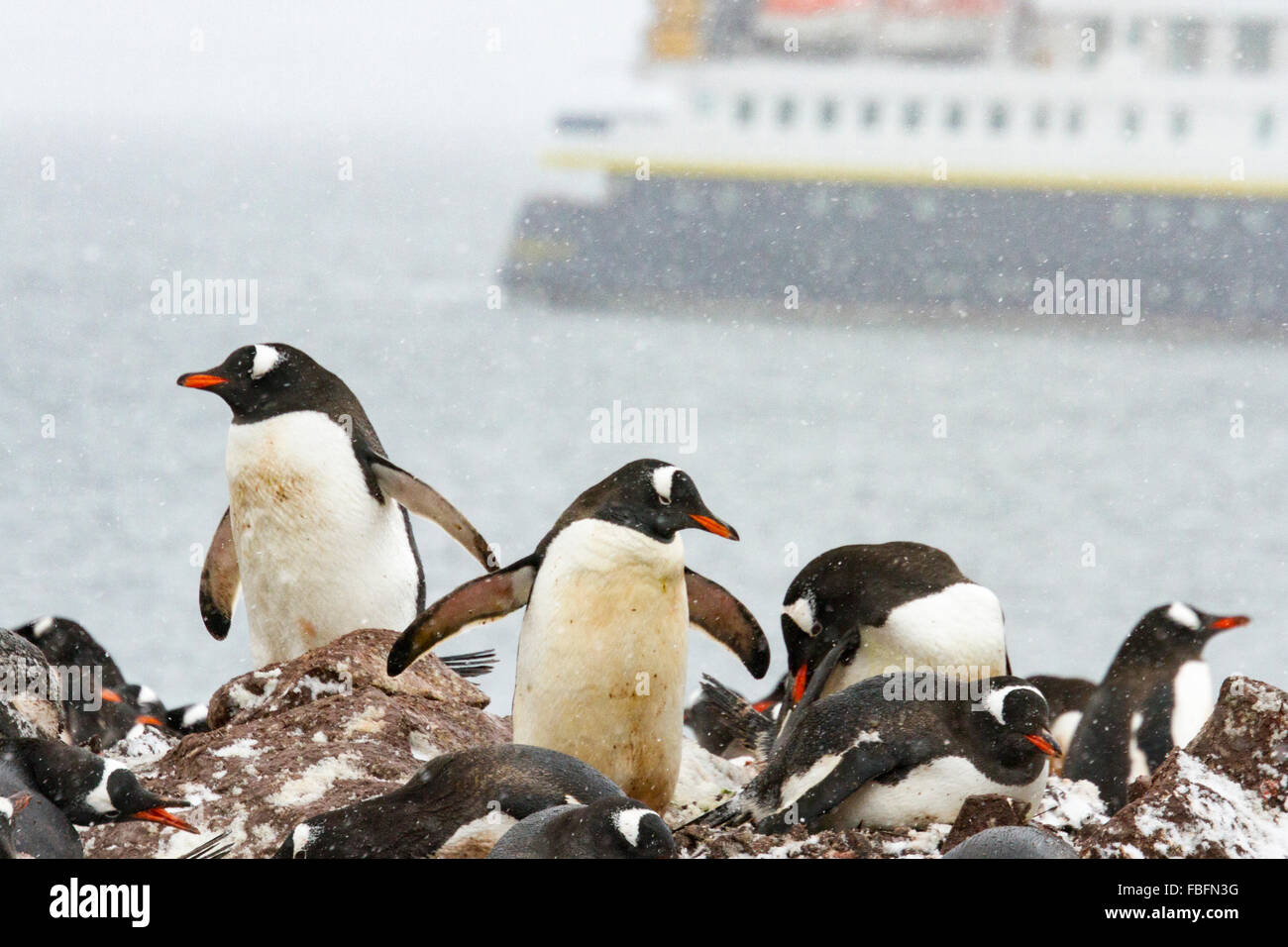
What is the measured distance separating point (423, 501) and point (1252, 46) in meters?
45.0

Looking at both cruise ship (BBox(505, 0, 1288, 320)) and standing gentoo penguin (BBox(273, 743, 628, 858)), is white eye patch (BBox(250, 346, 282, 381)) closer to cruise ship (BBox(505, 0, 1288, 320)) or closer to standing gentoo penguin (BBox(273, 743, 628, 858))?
standing gentoo penguin (BBox(273, 743, 628, 858))

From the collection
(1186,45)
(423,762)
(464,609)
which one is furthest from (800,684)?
(1186,45)

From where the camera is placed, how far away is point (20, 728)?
3.49 metres

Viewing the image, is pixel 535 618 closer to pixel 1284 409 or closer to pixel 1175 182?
pixel 1175 182

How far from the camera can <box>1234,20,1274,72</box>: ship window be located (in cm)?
A: 4275

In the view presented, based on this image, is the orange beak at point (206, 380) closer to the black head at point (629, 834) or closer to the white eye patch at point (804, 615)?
the white eye patch at point (804, 615)

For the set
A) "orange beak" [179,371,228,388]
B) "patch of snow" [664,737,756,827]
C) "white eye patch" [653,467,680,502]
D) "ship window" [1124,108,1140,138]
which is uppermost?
"ship window" [1124,108,1140,138]

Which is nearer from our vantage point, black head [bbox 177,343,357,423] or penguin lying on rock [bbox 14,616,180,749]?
black head [bbox 177,343,357,423]

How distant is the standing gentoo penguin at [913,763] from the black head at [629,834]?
0.87 meters

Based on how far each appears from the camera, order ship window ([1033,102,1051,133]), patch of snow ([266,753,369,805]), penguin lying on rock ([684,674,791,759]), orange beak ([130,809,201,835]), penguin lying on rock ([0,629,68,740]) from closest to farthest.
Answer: orange beak ([130,809,201,835])
patch of snow ([266,753,369,805])
penguin lying on rock ([0,629,68,740])
penguin lying on rock ([684,674,791,759])
ship window ([1033,102,1051,133])

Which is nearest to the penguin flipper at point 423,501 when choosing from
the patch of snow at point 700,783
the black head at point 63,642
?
the patch of snow at point 700,783

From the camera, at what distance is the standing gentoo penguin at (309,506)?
4754 millimetres

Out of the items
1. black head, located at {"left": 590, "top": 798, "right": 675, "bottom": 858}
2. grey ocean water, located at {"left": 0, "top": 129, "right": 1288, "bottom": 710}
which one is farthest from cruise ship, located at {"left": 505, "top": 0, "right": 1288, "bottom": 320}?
black head, located at {"left": 590, "top": 798, "right": 675, "bottom": 858}
